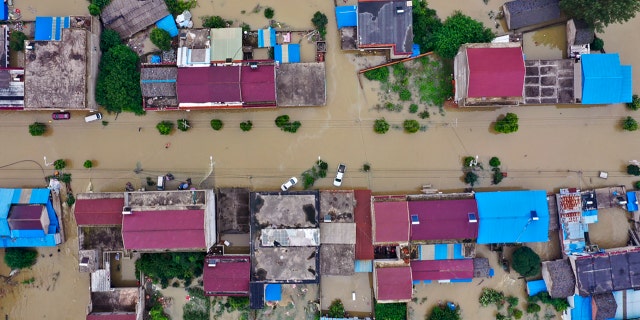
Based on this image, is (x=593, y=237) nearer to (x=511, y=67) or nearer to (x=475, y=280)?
(x=475, y=280)

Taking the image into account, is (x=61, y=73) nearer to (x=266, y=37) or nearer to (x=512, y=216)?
(x=266, y=37)

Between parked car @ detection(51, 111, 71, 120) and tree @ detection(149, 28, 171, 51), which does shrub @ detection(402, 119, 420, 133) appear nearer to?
tree @ detection(149, 28, 171, 51)

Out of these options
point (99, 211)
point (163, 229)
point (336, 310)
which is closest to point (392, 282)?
point (336, 310)

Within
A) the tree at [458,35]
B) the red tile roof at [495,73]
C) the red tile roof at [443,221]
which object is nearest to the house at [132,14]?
the tree at [458,35]

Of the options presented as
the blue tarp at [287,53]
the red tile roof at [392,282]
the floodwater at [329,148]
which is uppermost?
the blue tarp at [287,53]

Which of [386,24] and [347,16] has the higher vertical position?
[347,16]

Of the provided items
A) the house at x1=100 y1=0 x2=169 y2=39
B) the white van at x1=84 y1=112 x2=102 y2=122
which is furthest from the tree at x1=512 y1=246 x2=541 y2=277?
the white van at x1=84 y1=112 x2=102 y2=122

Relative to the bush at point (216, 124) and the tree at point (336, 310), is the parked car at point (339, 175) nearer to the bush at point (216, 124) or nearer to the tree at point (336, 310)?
the tree at point (336, 310)
